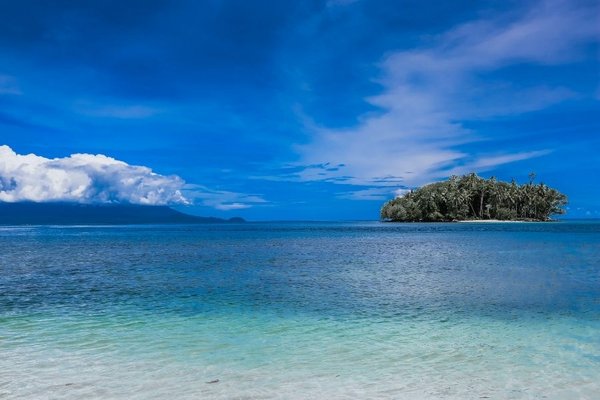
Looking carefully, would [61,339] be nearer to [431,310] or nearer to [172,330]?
[172,330]

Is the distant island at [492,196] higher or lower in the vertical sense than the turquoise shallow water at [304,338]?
higher

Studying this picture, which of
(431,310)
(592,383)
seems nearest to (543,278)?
(431,310)

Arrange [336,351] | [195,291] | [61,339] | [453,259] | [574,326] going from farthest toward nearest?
[453,259] < [195,291] < [574,326] < [61,339] < [336,351]

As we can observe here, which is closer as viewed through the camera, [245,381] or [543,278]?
[245,381]

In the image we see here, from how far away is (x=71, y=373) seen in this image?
11.7 m

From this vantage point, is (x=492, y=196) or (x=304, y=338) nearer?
(x=304, y=338)

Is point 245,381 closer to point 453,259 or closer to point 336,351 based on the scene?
point 336,351

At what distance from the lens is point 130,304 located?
22.1 meters

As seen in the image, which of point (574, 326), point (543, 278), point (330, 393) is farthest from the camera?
point (543, 278)

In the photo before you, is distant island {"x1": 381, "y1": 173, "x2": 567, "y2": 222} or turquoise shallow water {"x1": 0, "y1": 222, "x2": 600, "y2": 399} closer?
turquoise shallow water {"x1": 0, "y1": 222, "x2": 600, "y2": 399}

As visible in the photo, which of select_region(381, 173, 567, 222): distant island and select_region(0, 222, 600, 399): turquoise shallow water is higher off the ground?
select_region(381, 173, 567, 222): distant island

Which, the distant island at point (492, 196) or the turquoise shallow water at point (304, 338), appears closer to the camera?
the turquoise shallow water at point (304, 338)

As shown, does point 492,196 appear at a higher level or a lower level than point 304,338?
higher

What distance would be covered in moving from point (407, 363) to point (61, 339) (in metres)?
11.5
